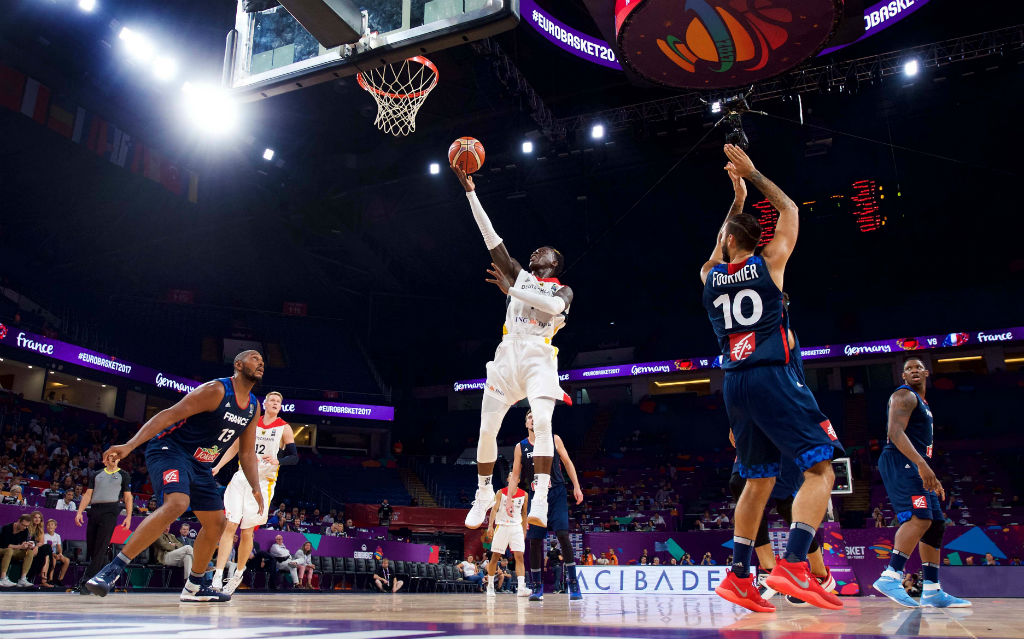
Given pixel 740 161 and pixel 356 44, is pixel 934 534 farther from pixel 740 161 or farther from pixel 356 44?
pixel 356 44

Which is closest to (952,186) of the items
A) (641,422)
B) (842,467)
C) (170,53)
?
(641,422)

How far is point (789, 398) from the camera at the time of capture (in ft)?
12.6

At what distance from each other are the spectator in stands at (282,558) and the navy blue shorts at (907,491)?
11.8 m

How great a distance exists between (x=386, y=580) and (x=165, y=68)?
50.5 feet

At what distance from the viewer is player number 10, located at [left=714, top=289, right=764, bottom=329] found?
409cm

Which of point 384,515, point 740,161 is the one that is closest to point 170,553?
point 740,161

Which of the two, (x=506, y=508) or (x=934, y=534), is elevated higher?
(x=506, y=508)

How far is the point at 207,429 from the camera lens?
18.0ft

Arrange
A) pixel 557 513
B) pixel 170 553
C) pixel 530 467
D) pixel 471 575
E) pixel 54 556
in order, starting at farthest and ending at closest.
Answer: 1. pixel 471 575
2. pixel 170 553
3. pixel 54 556
4. pixel 530 467
5. pixel 557 513

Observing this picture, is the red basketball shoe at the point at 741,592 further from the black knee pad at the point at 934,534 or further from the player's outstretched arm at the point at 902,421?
the black knee pad at the point at 934,534

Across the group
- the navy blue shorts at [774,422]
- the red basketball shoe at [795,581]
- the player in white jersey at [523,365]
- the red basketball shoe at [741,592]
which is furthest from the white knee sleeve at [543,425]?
the red basketball shoe at [795,581]

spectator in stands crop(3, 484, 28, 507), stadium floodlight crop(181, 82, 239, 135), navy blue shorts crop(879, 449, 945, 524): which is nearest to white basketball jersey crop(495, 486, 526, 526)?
navy blue shorts crop(879, 449, 945, 524)

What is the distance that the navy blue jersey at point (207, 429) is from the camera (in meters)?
5.42

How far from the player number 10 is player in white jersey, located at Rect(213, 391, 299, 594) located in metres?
4.46
